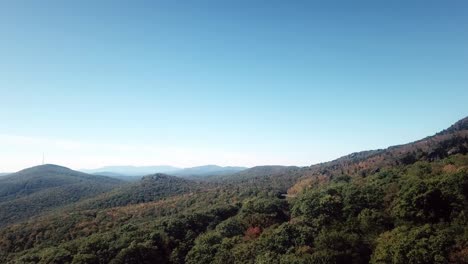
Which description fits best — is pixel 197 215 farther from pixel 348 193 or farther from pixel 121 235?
pixel 348 193

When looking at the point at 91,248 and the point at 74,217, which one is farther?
the point at 74,217

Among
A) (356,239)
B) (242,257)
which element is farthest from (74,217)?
(356,239)

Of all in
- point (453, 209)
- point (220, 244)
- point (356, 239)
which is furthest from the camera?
point (220, 244)

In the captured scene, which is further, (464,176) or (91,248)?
(91,248)

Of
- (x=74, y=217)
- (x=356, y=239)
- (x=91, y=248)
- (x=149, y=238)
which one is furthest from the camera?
(x=74, y=217)

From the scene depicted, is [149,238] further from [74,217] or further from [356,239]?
[74,217]

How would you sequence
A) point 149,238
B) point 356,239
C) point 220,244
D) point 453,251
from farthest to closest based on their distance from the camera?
point 149,238, point 220,244, point 356,239, point 453,251

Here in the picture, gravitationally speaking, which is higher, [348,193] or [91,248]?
[348,193]

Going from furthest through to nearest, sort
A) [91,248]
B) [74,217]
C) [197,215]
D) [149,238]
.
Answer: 1. [74,217]
2. [197,215]
3. [149,238]
4. [91,248]

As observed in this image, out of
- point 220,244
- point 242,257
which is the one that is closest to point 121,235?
point 220,244
